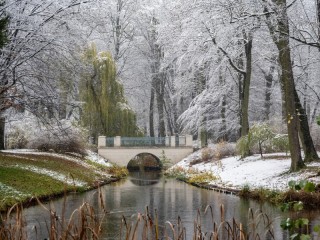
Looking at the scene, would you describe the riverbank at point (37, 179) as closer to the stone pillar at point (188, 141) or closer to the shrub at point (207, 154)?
the shrub at point (207, 154)

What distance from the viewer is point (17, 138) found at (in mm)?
30781

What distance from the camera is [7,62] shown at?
50.0ft

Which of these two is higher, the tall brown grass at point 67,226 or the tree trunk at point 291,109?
the tree trunk at point 291,109

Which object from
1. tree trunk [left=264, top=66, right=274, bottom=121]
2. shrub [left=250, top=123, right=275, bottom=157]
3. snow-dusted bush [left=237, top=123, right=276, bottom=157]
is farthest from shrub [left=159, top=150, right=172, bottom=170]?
shrub [left=250, top=123, right=275, bottom=157]

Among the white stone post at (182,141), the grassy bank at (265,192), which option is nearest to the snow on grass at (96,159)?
the white stone post at (182,141)

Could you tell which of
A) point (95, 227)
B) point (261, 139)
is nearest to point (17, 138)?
point (261, 139)

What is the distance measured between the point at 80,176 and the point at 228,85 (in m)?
13.8

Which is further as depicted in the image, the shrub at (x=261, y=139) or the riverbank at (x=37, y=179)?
the shrub at (x=261, y=139)

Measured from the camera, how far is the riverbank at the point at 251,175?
14.8 m

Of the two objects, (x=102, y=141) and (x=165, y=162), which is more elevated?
(x=102, y=141)

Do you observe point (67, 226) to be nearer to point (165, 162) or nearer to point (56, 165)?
point (56, 165)

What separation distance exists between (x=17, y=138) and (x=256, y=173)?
1834cm

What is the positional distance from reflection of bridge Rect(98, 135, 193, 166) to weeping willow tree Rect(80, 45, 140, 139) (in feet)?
3.69

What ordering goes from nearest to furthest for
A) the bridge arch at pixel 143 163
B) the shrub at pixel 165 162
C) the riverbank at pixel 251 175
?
the riverbank at pixel 251 175 → the shrub at pixel 165 162 → the bridge arch at pixel 143 163
